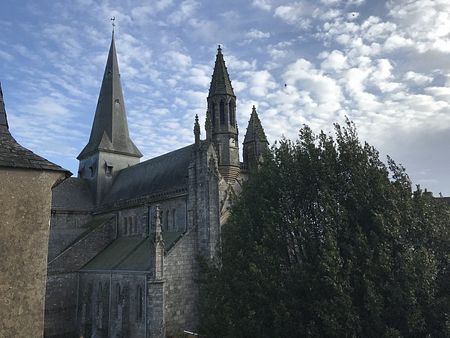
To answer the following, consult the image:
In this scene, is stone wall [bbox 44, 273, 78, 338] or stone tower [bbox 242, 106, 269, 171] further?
stone tower [bbox 242, 106, 269, 171]

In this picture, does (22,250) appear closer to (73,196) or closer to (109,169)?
(73,196)

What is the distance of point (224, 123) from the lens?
90.8 feet

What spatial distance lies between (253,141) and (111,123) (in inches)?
625

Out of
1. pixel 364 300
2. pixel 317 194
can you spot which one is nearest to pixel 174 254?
pixel 317 194

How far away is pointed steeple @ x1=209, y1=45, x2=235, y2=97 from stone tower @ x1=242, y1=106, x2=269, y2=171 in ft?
10.4

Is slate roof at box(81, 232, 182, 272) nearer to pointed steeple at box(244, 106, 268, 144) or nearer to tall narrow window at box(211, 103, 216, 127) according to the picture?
tall narrow window at box(211, 103, 216, 127)

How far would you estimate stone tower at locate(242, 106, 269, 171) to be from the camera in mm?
28941

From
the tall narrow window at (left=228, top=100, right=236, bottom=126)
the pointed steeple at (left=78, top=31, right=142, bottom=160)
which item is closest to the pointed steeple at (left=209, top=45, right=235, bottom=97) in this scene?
the tall narrow window at (left=228, top=100, right=236, bottom=126)

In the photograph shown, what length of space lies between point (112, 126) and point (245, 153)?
15098 mm

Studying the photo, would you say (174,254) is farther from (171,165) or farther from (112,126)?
(112,126)

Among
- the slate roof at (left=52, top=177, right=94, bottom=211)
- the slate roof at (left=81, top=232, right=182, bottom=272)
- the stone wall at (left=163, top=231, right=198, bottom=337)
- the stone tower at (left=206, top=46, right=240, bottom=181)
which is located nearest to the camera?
the stone wall at (left=163, top=231, right=198, bottom=337)

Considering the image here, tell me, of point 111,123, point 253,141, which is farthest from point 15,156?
point 111,123

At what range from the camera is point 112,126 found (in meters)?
37.8

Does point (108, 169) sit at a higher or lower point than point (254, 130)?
lower
